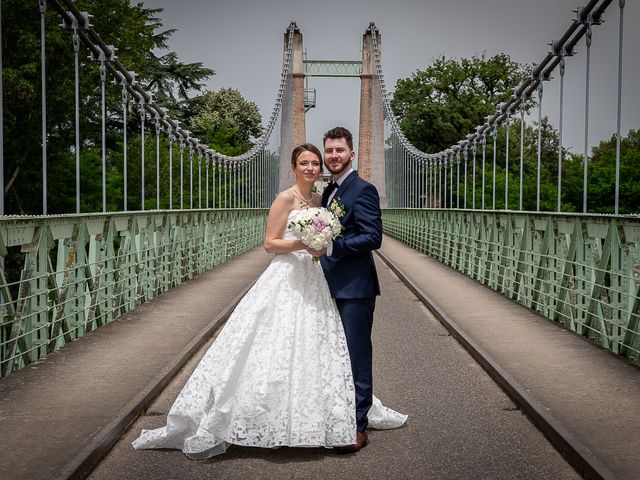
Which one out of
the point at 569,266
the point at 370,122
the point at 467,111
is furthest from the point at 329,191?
the point at 370,122

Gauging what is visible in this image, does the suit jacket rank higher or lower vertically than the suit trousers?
higher

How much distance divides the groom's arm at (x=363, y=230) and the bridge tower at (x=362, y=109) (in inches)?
2687

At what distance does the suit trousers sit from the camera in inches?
223

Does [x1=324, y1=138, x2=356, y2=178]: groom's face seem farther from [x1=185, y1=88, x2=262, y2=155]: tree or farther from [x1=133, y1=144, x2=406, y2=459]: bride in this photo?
[x1=185, y1=88, x2=262, y2=155]: tree

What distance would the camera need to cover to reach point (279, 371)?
5562 millimetres

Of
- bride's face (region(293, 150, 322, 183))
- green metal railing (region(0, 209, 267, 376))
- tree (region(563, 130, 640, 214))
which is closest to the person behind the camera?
bride's face (region(293, 150, 322, 183))

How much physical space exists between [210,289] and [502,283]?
178 inches

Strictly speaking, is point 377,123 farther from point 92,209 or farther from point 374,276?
point 374,276

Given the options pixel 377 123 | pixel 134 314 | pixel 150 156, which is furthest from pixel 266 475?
pixel 377 123

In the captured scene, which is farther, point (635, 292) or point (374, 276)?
point (635, 292)

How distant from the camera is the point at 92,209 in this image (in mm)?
39188

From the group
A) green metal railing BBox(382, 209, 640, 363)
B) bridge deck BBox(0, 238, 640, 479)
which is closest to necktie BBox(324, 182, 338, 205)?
bridge deck BBox(0, 238, 640, 479)

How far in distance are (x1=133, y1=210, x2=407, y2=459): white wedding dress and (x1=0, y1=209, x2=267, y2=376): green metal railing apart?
92.9 inches

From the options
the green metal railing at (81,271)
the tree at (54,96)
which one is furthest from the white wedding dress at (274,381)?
the tree at (54,96)
